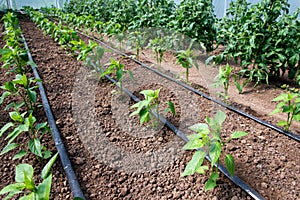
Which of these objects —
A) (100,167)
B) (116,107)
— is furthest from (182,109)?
(100,167)

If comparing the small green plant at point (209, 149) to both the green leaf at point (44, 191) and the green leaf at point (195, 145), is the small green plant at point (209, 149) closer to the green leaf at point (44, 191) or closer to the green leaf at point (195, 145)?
the green leaf at point (195, 145)

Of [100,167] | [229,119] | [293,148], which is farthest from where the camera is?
[229,119]

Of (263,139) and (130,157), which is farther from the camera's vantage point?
(263,139)

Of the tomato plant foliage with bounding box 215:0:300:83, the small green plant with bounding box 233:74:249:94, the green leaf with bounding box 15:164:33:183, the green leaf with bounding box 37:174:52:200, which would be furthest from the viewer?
the tomato plant foliage with bounding box 215:0:300:83

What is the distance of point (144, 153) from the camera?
2.04m

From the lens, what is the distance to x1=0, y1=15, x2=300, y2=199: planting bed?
5.47ft

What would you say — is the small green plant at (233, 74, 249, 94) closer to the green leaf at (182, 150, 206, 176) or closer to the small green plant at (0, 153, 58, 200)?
the green leaf at (182, 150, 206, 176)

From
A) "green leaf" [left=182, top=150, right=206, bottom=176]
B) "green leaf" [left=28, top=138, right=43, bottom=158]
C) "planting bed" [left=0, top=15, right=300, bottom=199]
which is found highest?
"green leaf" [left=182, top=150, right=206, bottom=176]

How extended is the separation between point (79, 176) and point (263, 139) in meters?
1.61

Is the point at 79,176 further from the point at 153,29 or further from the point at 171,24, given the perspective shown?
the point at 153,29

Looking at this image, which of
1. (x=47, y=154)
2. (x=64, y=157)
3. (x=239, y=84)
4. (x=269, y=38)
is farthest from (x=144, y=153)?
(x=269, y=38)

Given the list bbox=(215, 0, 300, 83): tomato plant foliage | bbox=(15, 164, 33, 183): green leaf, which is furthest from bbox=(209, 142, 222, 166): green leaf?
bbox=(215, 0, 300, 83): tomato plant foliage

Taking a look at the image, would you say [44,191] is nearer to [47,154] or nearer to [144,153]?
[47,154]

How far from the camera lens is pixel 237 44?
3.84m
